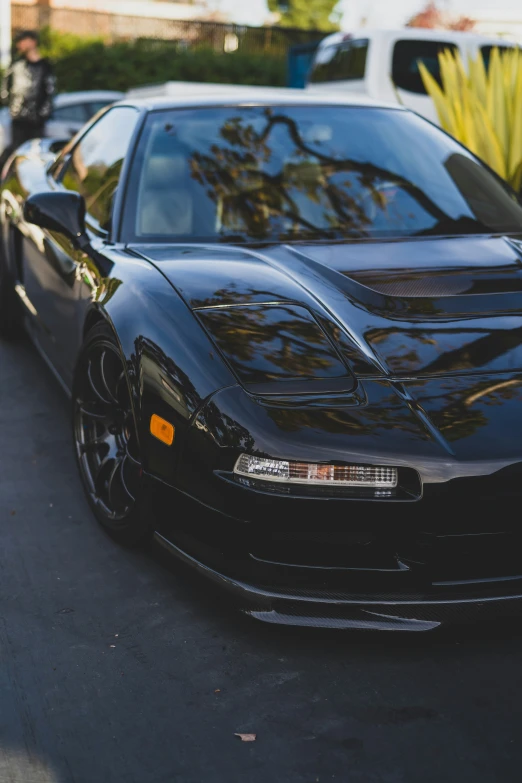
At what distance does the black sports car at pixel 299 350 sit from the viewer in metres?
2.55

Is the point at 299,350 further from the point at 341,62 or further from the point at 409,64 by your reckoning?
the point at 341,62

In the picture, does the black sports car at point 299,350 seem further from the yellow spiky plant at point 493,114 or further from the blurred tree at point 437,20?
the blurred tree at point 437,20

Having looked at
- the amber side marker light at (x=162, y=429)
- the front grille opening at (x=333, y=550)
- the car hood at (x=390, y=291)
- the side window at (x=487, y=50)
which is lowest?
the front grille opening at (x=333, y=550)

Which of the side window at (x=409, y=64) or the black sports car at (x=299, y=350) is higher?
the side window at (x=409, y=64)

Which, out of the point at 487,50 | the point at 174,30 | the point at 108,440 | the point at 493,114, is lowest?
the point at 108,440

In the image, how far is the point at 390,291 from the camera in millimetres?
3219

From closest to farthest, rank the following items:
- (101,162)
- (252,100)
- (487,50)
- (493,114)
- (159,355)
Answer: (159,355) < (252,100) < (101,162) < (493,114) < (487,50)

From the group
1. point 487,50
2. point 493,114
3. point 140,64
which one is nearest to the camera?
point 493,114

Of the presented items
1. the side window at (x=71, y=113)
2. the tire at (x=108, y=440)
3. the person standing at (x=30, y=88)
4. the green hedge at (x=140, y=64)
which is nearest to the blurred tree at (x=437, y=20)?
the green hedge at (x=140, y=64)

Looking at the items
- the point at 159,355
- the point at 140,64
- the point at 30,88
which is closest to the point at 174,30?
the point at 140,64

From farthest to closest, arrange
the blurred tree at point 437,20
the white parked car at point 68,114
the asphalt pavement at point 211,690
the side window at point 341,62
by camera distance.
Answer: the blurred tree at point 437,20 < the side window at point 341,62 < the white parked car at point 68,114 < the asphalt pavement at point 211,690

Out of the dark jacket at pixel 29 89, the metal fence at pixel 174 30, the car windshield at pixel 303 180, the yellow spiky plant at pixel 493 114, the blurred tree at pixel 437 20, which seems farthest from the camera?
the blurred tree at pixel 437 20

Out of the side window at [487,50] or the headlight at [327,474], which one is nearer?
the headlight at [327,474]

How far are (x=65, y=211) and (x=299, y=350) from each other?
4.98ft
